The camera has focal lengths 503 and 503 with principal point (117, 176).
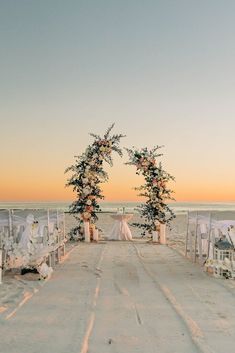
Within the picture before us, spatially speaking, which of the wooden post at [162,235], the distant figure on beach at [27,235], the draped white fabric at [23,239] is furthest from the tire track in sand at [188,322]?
the wooden post at [162,235]

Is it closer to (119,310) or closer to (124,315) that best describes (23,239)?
(119,310)

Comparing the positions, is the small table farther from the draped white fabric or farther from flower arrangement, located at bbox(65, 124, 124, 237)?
the draped white fabric

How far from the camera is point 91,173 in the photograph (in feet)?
81.3

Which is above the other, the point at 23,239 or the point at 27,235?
the point at 27,235

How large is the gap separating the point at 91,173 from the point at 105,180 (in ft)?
2.65

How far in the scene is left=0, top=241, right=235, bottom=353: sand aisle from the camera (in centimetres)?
634

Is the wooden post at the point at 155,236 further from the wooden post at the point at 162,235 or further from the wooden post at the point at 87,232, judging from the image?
the wooden post at the point at 87,232

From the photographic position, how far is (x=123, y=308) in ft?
27.9

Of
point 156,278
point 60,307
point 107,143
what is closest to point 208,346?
point 60,307

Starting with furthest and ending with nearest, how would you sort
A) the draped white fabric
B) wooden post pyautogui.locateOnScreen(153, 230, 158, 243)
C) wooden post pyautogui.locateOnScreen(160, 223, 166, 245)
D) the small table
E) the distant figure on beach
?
the small table, wooden post pyautogui.locateOnScreen(153, 230, 158, 243), wooden post pyautogui.locateOnScreen(160, 223, 166, 245), the distant figure on beach, the draped white fabric

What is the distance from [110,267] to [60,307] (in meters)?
5.67

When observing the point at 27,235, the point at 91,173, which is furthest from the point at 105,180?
the point at 27,235

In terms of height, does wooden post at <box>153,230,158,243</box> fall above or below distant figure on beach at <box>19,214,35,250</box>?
below

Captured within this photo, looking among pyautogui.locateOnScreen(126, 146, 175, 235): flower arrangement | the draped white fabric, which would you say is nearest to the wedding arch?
pyautogui.locateOnScreen(126, 146, 175, 235): flower arrangement
